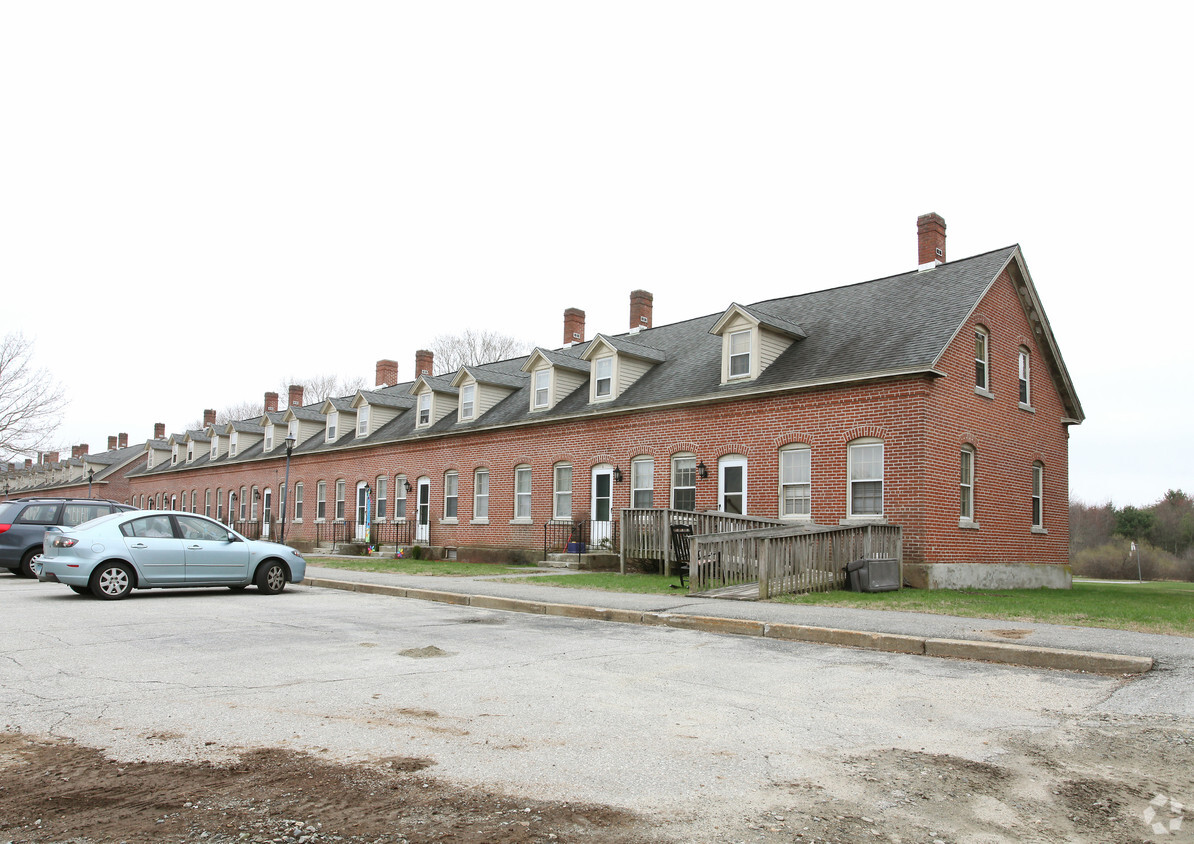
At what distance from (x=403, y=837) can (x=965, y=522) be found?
18.5 m

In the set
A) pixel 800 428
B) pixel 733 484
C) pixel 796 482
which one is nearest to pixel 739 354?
pixel 800 428

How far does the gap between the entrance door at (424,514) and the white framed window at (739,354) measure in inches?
582

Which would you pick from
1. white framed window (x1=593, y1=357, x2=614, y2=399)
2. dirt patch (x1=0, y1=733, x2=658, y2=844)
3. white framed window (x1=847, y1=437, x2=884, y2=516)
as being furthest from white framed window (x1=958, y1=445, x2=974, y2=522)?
dirt patch (x1=0, y1=733, x2=658, y2=844)

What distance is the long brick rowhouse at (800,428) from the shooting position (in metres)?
19.2

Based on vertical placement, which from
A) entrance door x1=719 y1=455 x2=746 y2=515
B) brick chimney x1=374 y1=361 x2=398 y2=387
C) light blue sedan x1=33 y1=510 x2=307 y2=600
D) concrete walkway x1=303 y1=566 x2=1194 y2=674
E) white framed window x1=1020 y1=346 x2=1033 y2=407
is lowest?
concrete walkway x1=303 y1=566 x2=1194 y2=674

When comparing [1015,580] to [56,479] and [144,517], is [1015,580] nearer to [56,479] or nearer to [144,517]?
[144,517]

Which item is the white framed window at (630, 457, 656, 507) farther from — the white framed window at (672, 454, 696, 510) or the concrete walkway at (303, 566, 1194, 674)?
the concrete walkway at (303, 566, 1194, 674)

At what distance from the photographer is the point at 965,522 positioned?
1989 centimetres

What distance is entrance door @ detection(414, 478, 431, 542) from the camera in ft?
108

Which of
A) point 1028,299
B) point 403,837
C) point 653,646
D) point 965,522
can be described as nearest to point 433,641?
point 653,646

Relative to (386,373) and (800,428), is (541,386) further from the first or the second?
(386,373)

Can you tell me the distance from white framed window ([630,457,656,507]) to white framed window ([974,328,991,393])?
8.67m

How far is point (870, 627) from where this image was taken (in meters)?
10.5

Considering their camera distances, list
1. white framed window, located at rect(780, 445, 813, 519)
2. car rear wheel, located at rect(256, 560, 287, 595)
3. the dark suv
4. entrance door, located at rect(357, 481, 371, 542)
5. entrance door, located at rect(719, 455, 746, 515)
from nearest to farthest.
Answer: car rear wheel, located at rect(256, 560, 287, 595), the dark suv, white framed window, located at rect(780, 445, 813, 519), entrance door, located at rect(719, 455, 746, 515), entrance door, located at rect(357, 481, 371, 542)
